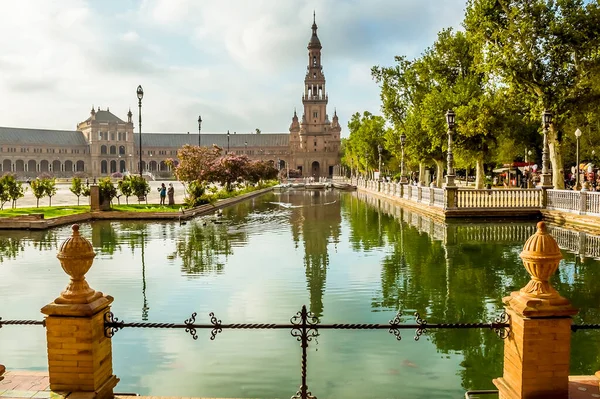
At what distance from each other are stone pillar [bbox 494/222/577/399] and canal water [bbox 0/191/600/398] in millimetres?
1831

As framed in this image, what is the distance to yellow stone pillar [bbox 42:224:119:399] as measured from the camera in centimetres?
473

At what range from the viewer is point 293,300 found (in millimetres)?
10633

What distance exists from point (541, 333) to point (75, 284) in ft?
13.8

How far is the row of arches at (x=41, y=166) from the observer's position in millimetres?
146625

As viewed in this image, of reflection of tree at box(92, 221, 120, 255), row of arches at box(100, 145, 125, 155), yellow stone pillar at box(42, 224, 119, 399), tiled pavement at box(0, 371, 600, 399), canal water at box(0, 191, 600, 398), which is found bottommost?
canal water at box(0, 191, 600, 398)

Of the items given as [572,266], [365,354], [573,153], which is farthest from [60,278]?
[573,153]

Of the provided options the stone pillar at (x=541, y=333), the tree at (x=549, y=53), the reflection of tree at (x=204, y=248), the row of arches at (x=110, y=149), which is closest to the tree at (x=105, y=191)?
the reflection of tree at (x=204, y=248)

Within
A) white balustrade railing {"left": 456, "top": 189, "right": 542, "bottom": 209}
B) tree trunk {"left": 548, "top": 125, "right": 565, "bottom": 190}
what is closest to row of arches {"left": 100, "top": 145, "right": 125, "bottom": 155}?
white balustrade railing {"left": 456, "top": 189, "right": 542, "bottom": 209}

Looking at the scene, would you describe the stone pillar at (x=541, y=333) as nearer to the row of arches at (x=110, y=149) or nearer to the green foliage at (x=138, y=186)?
the green foliage at (x=138, y=186)

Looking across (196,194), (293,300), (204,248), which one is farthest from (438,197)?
(293,300)

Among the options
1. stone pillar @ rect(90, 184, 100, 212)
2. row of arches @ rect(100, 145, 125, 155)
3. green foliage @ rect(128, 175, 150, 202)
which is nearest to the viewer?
stone pillar @ rect(90, 184, 100, 212)

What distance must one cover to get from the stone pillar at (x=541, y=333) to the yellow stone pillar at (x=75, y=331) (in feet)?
12.6

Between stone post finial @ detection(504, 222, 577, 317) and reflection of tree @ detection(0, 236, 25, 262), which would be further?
reflection of tree @ detection(0, 236, 25, 262)

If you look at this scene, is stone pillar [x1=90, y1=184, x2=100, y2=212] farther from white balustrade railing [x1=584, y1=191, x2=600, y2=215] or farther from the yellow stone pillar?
the yellow stone pillar
